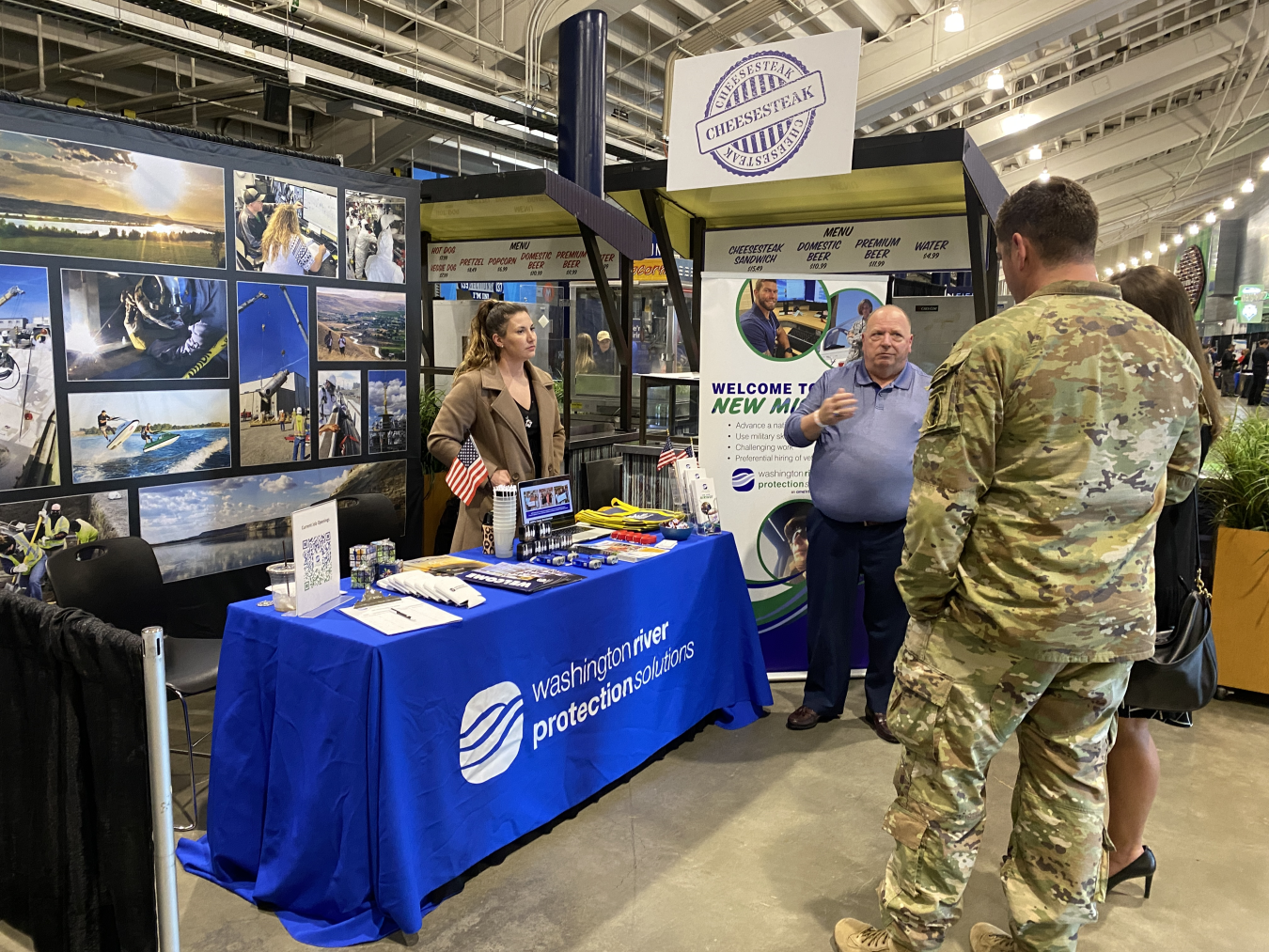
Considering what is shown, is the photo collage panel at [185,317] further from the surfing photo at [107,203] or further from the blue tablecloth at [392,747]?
the blue tablecloth at [392,747]

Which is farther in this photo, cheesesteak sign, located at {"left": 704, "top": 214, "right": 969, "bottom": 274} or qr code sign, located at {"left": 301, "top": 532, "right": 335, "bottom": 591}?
cheesesteak sign, located at {"left": 704, "top": 214, "right": 969, "bottom": 274}

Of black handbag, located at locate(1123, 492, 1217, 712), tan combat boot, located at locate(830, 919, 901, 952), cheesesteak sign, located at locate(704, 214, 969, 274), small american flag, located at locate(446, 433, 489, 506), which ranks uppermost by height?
cheesesteak sign, located at locate(704, 214, 969, 274)

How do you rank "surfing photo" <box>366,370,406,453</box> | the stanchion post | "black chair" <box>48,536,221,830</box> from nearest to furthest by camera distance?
the stanchion post < "black chair" <box>48,536,221,830</box> < "surfing photo" <box>366,370,406,453</box>

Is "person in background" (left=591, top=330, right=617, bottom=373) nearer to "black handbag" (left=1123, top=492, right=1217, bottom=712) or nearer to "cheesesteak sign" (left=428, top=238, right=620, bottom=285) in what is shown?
"cheesesteak sign" (left=428, top=238, right=620, bottom=285)

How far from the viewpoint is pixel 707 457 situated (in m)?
3.79

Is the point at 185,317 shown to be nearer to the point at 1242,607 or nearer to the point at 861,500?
the point at 861,500

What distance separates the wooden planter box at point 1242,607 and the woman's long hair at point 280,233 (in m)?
4.34

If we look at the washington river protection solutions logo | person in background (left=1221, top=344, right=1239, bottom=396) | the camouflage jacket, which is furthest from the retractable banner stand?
person in background (left=1221, top=344, right=1239, bottom=396)

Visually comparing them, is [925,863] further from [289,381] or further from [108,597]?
[289,381]

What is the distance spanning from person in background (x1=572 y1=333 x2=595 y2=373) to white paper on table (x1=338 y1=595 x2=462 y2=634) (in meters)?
5.50

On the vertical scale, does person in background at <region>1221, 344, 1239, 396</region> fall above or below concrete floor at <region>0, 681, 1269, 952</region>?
above

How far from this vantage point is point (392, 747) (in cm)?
193

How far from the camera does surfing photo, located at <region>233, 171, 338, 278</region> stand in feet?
11.9

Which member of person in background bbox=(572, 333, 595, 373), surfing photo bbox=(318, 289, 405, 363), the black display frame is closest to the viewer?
the black display frame
